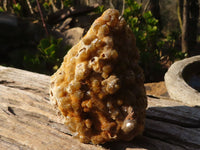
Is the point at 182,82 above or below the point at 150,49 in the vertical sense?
above

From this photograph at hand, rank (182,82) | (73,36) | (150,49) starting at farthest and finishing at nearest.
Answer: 1. (150,49)
2. (73,36)
3. (182,82)

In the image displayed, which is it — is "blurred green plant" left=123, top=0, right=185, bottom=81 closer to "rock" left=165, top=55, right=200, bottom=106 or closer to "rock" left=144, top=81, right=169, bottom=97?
"rock" left=144, top=81, right=169, bottom=97

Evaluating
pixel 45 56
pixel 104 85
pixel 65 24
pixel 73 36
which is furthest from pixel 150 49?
pixel 104 85

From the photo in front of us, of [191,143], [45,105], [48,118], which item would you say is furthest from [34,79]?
[191,143]

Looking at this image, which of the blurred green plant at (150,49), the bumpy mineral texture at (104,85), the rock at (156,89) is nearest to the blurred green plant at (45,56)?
the blurred green plant at (150,49)

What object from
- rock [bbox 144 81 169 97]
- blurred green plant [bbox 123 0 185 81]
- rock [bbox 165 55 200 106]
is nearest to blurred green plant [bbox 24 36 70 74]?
blurred green plant [bbox 123 0 185 81]

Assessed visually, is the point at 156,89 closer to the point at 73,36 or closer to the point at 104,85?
the point at 73,36

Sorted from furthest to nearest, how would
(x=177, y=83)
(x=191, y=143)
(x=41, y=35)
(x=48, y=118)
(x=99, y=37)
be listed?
(x=41, y=35) → (x=177, y=83) → (x=48, y=118) → (x=191, y=143) → (x=99, y=37)

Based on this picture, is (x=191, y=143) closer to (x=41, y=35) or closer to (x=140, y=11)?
(x=41, y=35)
